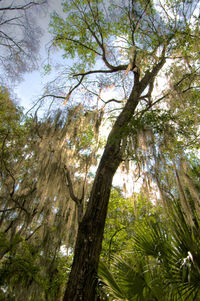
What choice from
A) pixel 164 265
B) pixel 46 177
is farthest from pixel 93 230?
pixel 46 177

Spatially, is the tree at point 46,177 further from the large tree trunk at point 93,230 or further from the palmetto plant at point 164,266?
the palmetto plant at point 164,266

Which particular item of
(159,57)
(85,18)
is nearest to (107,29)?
(85,18)

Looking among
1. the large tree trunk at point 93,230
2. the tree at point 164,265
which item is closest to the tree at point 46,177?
the large tree trunk at point 93,230

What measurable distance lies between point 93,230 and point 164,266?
3.15 ft

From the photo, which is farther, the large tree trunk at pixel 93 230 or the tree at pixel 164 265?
the large tree trunk at pixel 93 230

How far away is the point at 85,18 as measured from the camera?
4793 millimetres

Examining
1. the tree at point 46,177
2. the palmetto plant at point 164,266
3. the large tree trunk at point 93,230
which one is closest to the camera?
the palmetto plant at point 164,266

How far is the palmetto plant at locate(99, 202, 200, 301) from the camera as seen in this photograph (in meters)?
1.67

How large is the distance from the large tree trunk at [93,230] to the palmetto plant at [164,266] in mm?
203

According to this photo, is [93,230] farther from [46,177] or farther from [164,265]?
[46,177]

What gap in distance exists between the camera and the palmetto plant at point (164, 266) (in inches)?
65.6

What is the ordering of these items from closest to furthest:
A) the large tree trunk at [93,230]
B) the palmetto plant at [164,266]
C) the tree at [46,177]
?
the palmetto plant at [164,266] < the large tree trunk at [93,230] < the tree at [46,177]

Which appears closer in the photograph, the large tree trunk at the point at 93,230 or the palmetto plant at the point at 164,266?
the palmetto plant at the point at 164,266

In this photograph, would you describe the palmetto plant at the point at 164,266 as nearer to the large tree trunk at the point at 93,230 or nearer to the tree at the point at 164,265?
the tree at the point at 164,265
